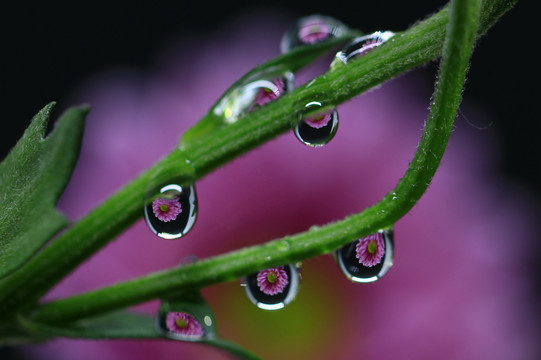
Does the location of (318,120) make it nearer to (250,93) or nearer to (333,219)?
(250,93)

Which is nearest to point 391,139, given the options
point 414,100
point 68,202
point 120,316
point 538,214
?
point 414,100

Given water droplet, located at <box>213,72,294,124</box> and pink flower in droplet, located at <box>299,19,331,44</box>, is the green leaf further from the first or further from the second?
pink flower in droplet, located at <box>299,19,331,44</box>

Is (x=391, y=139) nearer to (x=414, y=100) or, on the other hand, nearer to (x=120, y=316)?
(x=414, y=100)

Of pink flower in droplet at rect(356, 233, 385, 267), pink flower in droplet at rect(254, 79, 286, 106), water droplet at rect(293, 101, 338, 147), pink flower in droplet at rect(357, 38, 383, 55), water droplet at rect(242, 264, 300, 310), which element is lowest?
water droplet at rect(242, 264, 300, 310)

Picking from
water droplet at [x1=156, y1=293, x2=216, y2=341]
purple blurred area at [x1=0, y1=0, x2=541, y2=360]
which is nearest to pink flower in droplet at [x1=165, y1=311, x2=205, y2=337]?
water droplet at [x1=156, y1=293, x2=216, y2=341]

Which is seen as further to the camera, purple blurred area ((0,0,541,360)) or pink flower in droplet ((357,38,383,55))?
purple blurred area ((0,0,541,360))

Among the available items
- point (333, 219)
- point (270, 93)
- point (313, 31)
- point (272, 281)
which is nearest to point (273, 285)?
point (272, 281)
